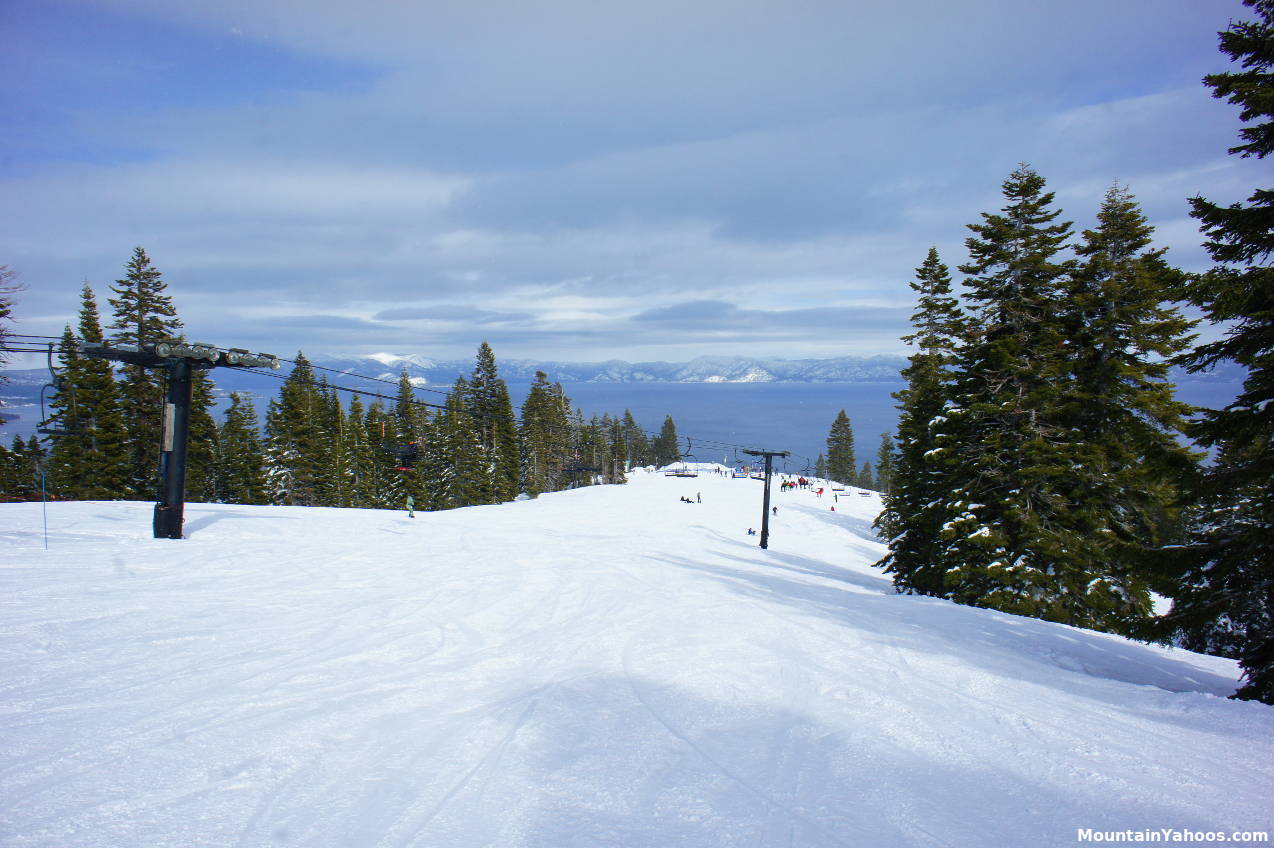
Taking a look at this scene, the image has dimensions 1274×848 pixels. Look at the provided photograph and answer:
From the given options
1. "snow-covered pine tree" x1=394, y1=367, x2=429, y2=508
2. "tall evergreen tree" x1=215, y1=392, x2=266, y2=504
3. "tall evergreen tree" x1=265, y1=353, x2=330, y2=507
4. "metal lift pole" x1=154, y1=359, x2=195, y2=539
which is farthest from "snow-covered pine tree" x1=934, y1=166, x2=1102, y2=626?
"tall evergreen tree" x1=215, y1=392, x2=266, y2=504

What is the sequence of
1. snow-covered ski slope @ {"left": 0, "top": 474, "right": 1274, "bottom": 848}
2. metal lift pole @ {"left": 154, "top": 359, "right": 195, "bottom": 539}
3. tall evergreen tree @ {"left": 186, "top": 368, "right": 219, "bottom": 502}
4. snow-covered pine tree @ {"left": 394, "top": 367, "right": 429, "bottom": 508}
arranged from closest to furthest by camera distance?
snow-covered ski slope @ {"left": 0, "top": 474, "right": 1274, "bottom": 848} → metal lift pole @ {"left": 154, "top": 359, "right": 195, "bottom": 539} → tall evergreen tree @ {"left": 186, "top": 368, "right": 219, "bottom": 502} → snow-covered pine tree @ {"left": 394, "top": 367, "right": 429, "bottom": 508}

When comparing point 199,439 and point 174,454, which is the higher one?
point 174,454

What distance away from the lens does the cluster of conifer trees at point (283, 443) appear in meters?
28.5

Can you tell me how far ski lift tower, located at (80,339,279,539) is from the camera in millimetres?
12891

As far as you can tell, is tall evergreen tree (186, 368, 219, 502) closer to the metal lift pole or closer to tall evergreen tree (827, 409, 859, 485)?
the metal lift pole

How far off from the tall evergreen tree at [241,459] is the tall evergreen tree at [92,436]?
13.3 metres

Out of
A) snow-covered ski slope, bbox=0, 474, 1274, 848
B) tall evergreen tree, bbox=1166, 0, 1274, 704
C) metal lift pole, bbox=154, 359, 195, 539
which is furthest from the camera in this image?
metal lift pole, bbox=154, 359, 195, 539

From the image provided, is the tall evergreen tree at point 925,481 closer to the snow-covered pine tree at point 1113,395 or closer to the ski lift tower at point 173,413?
the snow-covered pine tree at point 1113,395

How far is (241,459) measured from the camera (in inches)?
1757

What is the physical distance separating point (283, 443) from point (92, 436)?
40.7 feet

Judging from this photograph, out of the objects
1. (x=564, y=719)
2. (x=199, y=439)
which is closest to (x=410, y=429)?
(x=199, y=439)

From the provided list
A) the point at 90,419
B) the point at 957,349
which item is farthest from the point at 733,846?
the point at 90,419

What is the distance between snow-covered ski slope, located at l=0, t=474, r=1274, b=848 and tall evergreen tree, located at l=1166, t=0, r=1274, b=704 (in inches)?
55.4

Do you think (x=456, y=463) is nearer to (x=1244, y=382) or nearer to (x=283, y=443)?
(x=283, y=443)
